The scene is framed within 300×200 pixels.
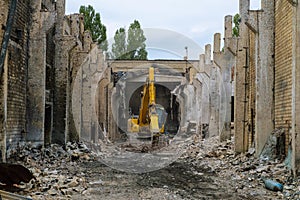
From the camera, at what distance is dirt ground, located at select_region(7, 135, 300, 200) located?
6766 millimetres

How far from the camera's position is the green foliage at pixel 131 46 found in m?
41.8

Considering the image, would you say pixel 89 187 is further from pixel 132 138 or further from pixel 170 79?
pixel 170 79

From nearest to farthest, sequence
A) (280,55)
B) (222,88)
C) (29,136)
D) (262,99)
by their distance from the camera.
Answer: (280,55) < (262,99) < (29,136) < (222,88)

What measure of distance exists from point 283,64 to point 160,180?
4267 mm

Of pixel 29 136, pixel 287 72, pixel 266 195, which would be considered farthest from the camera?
pixel 29 136

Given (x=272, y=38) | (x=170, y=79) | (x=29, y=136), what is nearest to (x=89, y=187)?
(x=29, y=136)

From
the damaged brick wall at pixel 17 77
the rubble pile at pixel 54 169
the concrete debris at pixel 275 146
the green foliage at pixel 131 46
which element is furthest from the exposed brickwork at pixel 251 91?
the green foliage at pixel 131 46

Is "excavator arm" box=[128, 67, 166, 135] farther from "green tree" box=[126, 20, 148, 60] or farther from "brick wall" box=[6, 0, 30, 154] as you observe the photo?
"green tree" box=[126, 20, 148, 60]

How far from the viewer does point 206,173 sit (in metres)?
9.84

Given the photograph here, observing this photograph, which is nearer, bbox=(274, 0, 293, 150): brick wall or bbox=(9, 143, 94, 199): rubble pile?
bbox=(9, 143, 94, 199): rubble pile

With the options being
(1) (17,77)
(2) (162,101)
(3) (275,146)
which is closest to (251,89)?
(3) (275,146)

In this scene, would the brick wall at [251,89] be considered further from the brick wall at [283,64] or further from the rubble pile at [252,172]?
the brick wall at [283,64]

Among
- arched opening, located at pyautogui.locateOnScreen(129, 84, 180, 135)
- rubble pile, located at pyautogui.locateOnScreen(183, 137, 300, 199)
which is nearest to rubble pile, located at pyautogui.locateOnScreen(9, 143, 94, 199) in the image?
rubble pile, located at pyautogui.locateOnScreen(183, 137, 300, 199)

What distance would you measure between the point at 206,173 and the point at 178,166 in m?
1.82
